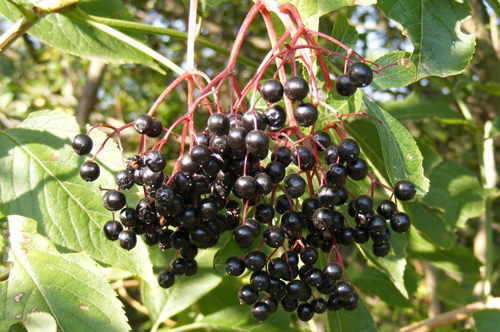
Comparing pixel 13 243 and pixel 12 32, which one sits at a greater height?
pixel 12 32

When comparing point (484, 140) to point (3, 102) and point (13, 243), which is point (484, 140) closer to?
point (13, 243)

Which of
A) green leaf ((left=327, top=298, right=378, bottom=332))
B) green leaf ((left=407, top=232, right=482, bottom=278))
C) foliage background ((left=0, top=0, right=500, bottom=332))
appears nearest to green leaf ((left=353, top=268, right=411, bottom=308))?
foliage background ((left=0, top=0, right=500, bottom=332))

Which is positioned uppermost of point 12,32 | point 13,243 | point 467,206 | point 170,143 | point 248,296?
point 12,32

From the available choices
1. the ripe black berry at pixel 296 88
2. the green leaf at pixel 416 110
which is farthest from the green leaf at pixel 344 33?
the green leaf at pixel 416 110

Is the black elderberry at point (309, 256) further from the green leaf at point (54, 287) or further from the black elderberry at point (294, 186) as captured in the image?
the green leaf at point (54, 287)

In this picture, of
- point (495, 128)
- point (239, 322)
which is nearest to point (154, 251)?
point (239, 322)

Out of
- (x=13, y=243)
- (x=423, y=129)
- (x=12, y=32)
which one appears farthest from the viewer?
(x=423, y=129)

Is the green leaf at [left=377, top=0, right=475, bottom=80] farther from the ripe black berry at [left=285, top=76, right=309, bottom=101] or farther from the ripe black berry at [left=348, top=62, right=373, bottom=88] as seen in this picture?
the ripe black berry at [left=285, top=76, right=309, bottom=101]

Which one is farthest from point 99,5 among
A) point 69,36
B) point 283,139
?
point 283,139
